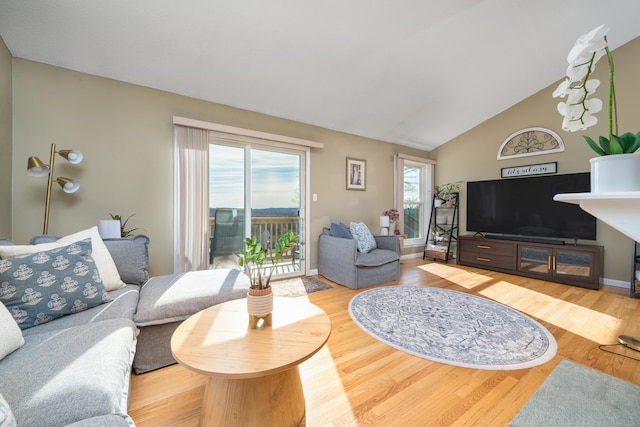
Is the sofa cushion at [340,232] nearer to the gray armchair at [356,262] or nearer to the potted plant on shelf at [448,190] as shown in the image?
the gray armchair at [356,262]

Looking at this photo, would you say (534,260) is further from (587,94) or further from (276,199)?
(276,199)

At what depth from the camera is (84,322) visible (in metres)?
1.27

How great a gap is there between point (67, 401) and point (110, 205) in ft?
7.39

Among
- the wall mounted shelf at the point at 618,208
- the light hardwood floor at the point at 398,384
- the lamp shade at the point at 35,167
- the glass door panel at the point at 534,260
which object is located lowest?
the light hardwood floor at the point at 398,384

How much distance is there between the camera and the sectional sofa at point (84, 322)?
2.47 ft

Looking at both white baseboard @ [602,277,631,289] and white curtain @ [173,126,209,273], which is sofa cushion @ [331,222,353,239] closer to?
white curtain @ [173,126,209,273]

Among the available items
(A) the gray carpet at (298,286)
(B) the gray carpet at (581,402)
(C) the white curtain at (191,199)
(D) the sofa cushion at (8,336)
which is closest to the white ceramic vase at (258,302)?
(D) the sofa cushion at (8,336)

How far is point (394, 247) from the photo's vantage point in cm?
353

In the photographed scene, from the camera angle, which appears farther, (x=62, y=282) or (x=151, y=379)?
(x=151, y=379)

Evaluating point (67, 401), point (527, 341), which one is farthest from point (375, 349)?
point (67, 401)

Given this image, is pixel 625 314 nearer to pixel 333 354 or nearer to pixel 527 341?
pixel 527 341

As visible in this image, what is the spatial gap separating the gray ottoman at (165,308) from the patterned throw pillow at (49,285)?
27cm

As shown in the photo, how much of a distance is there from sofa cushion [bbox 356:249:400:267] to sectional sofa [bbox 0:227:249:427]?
5.15 ft

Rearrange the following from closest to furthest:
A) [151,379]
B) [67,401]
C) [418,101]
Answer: [67,401] → [151,379] → [418,101]
